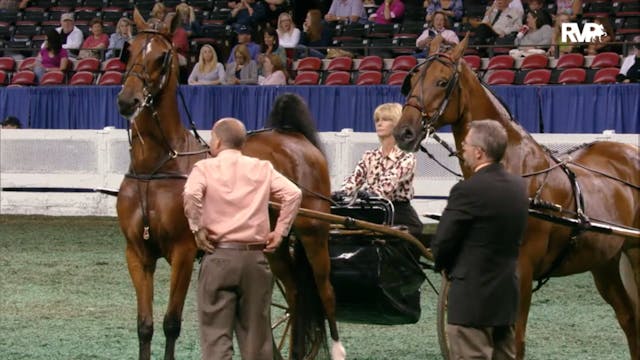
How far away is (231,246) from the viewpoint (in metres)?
5.67

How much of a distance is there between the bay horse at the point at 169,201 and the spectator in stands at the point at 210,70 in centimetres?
1154

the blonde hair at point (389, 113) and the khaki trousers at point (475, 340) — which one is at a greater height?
the blonde hair at point (389, 113)

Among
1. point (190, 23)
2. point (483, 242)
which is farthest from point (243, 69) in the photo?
point (483, 242)

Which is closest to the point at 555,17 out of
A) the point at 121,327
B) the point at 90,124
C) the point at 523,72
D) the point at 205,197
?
the point at 523,72

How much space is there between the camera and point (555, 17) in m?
18.4

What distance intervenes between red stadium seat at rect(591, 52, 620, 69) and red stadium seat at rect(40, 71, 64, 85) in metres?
9.55

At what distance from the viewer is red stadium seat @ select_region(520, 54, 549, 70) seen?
17.7 m

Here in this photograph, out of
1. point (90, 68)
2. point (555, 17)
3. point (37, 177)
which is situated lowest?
point (37, 177)

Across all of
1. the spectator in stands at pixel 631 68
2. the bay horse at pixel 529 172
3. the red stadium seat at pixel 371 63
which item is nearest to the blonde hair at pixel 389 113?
the bay horse at pixel 529 172

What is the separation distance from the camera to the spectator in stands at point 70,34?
2241cm

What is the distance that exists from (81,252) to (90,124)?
718 centimetres

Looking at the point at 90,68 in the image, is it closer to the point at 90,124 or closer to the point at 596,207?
the point at 90,124

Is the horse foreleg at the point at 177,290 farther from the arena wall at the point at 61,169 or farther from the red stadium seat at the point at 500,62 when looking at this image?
the red stadium seat at the point at 500,62

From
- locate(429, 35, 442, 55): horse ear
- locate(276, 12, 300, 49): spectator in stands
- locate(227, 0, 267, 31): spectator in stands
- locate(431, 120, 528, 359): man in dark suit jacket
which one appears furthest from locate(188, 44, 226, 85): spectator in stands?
locate(431, 120, 528, 359): man in dark suit jacket
